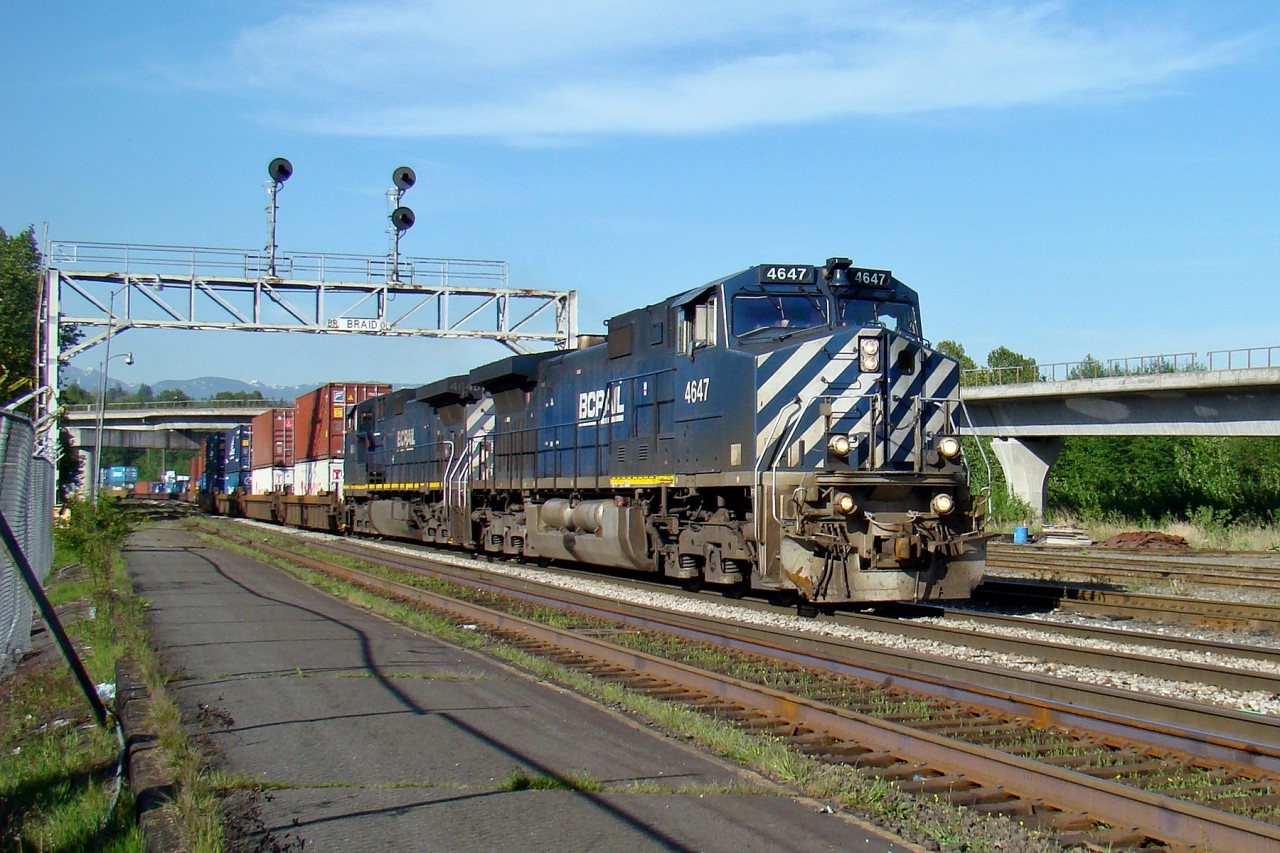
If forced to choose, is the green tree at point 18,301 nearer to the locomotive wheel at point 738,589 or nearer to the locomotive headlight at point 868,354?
the locomotive wheel at point 738,589

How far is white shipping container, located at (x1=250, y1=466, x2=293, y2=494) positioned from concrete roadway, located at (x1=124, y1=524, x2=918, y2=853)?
3137 centimetres

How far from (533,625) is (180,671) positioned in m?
3.56

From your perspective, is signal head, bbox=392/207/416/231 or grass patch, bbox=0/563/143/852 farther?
signal head, bbox=392/207/416/231

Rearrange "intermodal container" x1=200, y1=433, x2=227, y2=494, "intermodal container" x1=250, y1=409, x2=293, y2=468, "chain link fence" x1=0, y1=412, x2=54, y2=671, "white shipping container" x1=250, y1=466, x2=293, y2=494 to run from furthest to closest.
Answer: "intermodal container" x1=200, y1=433, x2=227, y2=494, "white shipping container" x1=250, y1=466, x2=293, y2=494, "intermodal container" x1=250, y1=409, x2=293, y2=468, "chain link fence" x1=0, y1=412, x2=54, y2=671

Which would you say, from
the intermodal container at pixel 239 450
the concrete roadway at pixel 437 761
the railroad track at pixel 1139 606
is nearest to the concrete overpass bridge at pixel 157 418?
the intermodal container at pixel 239 450

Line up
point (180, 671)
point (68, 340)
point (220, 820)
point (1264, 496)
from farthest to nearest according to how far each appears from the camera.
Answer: point (68, 340) < point (1264, 496) < point (180, 671) < point (220, 820)

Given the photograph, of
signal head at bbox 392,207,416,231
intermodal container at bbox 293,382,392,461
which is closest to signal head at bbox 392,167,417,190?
signal head at bbox 392,207,416,231

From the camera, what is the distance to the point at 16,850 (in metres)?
5.07

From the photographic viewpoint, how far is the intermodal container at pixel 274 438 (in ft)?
134

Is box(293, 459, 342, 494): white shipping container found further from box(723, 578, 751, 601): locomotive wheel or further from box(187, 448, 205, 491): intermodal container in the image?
box(187, 448, 205, 491): intermodal container

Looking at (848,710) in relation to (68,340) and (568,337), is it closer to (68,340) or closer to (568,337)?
(568,337)

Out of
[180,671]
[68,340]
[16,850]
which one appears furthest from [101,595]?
[68,340]

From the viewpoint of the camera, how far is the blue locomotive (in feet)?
38.1

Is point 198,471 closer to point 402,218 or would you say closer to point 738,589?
point 402,218
